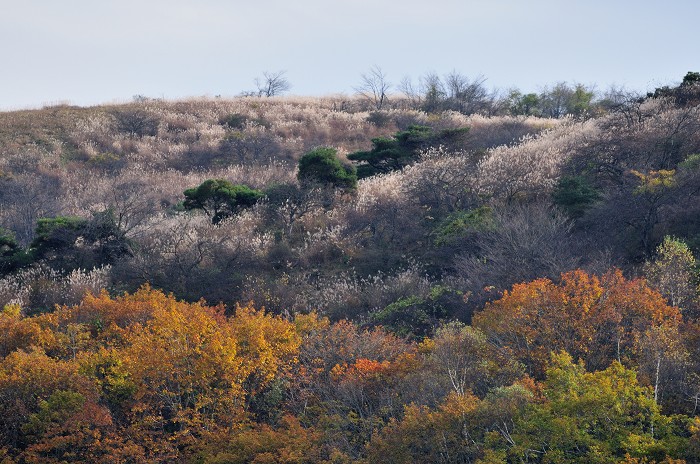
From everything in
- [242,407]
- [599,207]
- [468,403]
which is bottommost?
[242,407]

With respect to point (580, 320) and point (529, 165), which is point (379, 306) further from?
point (529, 165)

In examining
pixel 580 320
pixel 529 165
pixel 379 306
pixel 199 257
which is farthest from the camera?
pixel 529 165

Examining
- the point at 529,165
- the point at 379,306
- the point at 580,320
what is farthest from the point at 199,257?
the point at 580,320

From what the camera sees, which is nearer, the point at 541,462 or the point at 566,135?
the point at 541,462

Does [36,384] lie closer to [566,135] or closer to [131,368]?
[131,368]

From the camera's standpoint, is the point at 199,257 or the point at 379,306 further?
the point at 199,257

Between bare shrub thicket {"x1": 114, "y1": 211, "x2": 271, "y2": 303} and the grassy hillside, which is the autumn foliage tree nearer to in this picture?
the grassy hillside

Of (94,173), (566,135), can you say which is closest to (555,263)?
(566,135)

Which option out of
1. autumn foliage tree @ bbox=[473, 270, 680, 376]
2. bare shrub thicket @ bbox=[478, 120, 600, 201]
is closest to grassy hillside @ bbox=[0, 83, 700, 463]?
autumn foliage tree @ bbox=[473, 270, 680, 376]

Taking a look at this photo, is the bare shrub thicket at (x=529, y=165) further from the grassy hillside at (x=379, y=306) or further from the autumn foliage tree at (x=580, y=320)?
the autumn foliage tree at (x=580, y=320)

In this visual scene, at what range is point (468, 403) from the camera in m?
16.1

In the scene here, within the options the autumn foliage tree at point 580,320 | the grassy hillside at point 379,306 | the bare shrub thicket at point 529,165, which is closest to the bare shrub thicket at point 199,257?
the grassy hillside at point 379,306

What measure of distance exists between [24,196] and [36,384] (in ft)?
84.7

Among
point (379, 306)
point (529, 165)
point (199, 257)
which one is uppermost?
point (529, 165)
